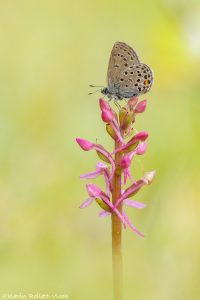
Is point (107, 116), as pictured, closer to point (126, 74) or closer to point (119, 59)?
point (119, 59)

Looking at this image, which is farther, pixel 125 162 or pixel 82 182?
pixel 82 182

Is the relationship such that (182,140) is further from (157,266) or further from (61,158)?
(157,266)

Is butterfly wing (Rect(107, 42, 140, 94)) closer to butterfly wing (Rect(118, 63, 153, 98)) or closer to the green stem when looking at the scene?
butterfly wing (Rect(118, 63, 153, 98))

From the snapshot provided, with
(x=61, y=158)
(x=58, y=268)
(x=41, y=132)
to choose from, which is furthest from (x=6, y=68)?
(x=58, y=268)

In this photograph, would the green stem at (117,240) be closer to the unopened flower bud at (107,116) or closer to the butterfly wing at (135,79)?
the unopened flower bud at (107,116)

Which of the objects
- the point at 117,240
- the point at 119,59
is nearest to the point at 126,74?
the point at 119,59

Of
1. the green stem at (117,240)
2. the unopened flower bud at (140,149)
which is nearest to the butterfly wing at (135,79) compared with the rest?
the unopened flower bud at (140,149)
